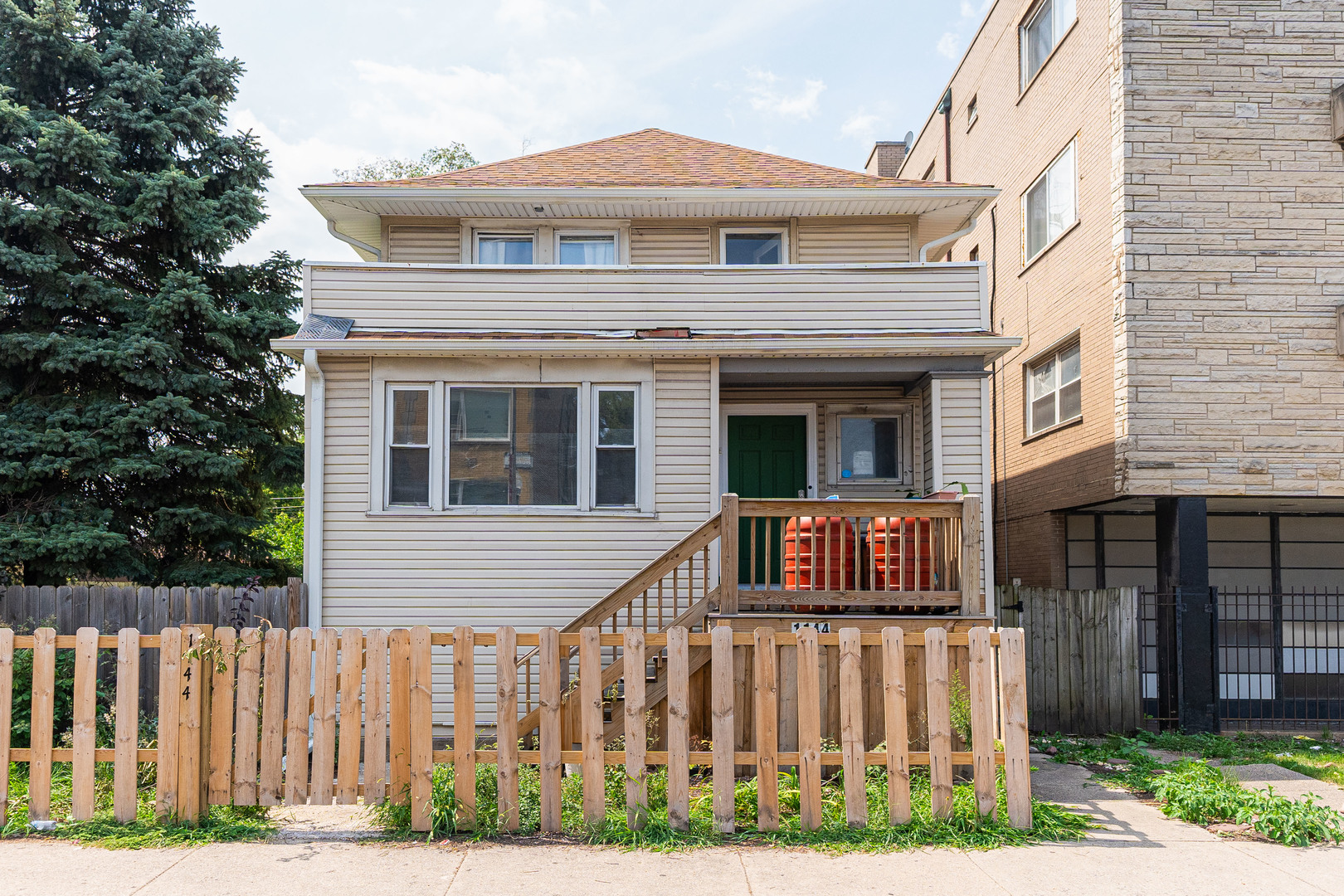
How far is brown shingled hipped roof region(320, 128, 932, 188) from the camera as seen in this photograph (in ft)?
37.7

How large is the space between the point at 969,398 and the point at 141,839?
334 inches

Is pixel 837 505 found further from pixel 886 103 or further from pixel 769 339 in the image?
pixel 886 103

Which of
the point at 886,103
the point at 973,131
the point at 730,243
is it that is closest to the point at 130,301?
the point at 730,243

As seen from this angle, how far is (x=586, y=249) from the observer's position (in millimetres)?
12180

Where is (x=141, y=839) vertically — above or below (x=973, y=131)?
below

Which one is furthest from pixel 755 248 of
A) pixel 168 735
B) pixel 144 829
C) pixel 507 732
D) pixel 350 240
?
pixel 144 829

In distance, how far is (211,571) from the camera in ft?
41.3

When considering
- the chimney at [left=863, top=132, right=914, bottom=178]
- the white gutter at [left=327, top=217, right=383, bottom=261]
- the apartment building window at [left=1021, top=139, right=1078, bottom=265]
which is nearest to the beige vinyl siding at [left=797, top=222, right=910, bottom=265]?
the apartment building window at [left=1021, top=139, right=1078, bottom=265]

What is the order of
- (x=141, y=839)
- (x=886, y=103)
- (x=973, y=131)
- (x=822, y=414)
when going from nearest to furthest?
(x=141, y=839)
(x=822, y=414)
(x=973, y=131)
(x=886, y=103)

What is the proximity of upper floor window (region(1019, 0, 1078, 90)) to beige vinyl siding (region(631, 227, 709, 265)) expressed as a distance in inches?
237

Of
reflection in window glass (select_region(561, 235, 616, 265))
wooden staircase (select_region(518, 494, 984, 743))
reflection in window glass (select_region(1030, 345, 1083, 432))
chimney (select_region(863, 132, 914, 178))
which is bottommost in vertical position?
wooden staircase (select_region(518, 494, 984, 743))

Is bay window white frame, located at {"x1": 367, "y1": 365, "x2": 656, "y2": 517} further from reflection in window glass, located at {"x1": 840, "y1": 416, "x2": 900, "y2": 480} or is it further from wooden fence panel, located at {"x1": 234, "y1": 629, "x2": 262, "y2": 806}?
wooden fence panel, located at {"x1": 234, "y1": 629, "x2": 262, "y2": 806}

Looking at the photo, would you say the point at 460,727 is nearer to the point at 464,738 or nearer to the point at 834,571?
the point at 464,738

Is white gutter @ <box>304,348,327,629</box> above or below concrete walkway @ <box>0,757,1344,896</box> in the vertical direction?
above
